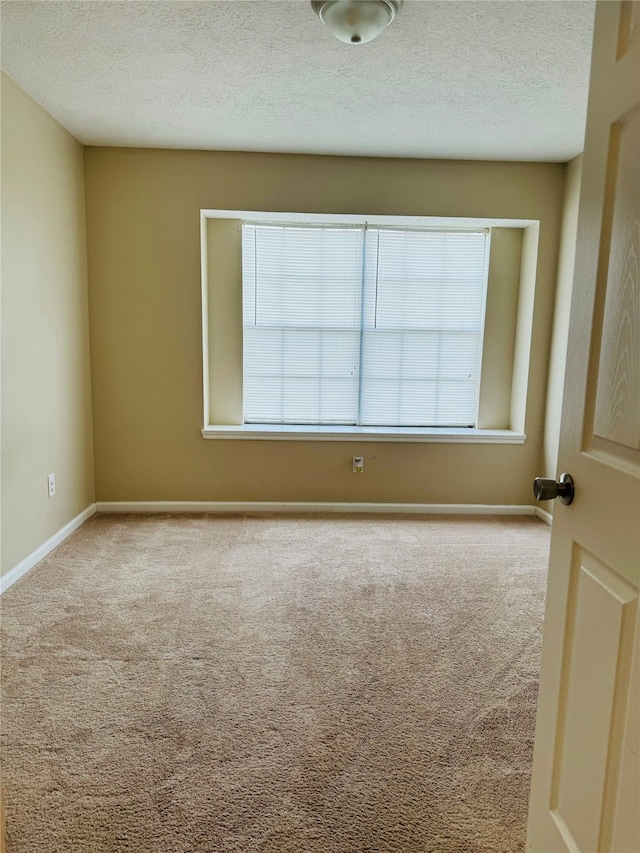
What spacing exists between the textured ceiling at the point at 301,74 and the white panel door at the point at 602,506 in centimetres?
151

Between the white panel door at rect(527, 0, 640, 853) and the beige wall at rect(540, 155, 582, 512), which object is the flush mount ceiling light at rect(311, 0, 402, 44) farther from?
the beige wall at rect(540, 155, 582, 512)

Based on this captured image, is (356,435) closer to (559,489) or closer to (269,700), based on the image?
(269,700)

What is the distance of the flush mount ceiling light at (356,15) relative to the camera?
192 cm

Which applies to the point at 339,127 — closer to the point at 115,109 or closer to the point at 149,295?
the point at 115,109

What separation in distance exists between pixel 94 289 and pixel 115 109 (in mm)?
1196

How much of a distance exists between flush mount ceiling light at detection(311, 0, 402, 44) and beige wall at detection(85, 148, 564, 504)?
5.08ft

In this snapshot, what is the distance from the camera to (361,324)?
3.94 metres

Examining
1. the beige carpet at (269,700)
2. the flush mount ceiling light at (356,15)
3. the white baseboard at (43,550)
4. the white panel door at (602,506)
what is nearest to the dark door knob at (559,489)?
Result: the white panel door at (602,506)

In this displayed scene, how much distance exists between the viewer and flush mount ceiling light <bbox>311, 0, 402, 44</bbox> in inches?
75.5

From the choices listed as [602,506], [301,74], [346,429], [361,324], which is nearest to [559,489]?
[602,506]

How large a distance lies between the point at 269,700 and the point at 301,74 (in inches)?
111

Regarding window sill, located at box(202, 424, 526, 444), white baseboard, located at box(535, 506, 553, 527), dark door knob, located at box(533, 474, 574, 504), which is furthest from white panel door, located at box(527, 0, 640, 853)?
white baseboard, located at box(535, 506, 553, 527)

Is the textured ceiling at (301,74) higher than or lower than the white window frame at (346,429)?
higher

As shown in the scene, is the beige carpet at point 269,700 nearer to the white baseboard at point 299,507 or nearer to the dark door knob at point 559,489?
the white baseboard at point 299,507
